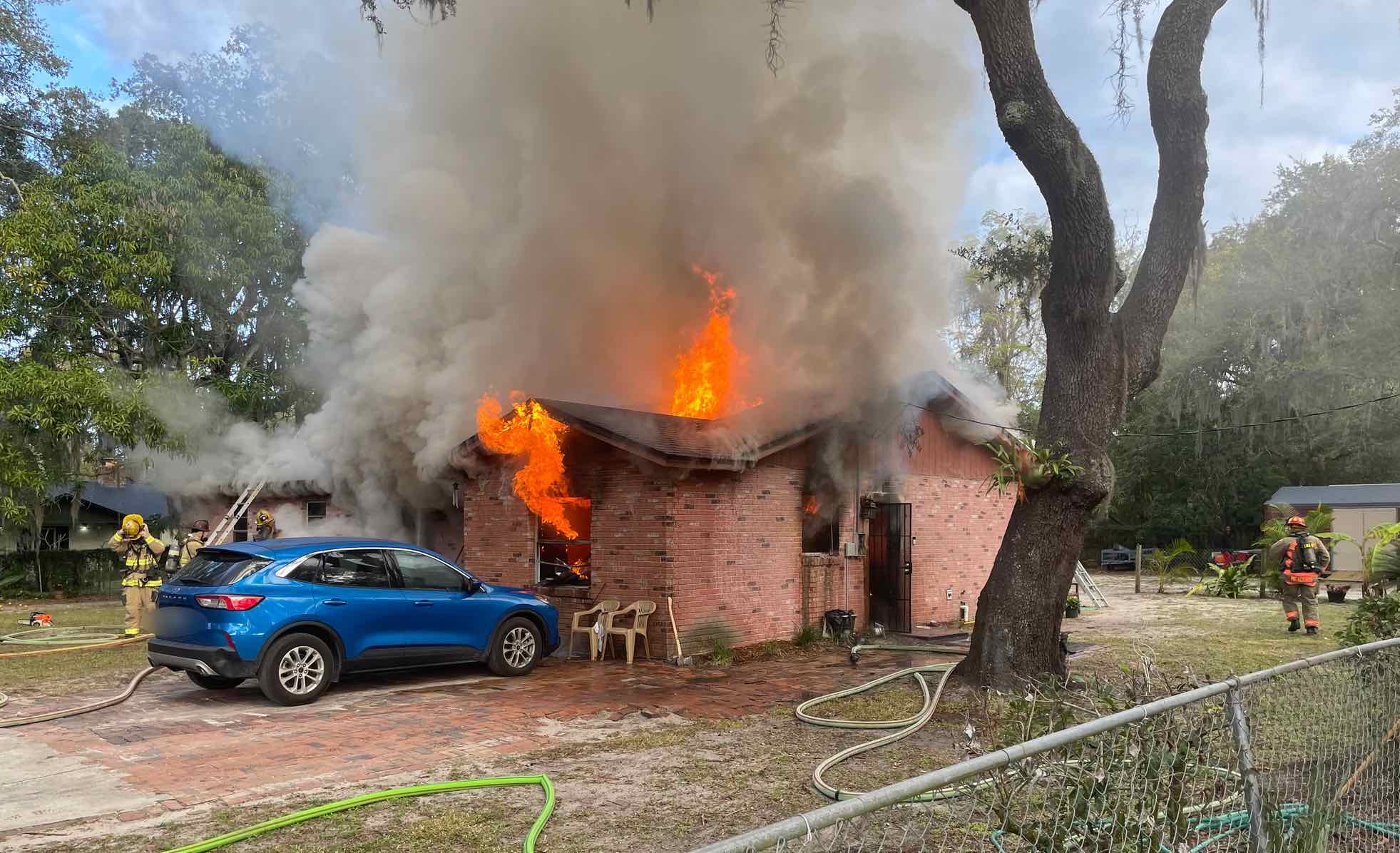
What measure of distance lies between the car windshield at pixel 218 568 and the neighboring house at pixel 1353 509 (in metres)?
25.9

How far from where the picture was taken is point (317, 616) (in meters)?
8.57

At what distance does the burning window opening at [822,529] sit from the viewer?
13438mm

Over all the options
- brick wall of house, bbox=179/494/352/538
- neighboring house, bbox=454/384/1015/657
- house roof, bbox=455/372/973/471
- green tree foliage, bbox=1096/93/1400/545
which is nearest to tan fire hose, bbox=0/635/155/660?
neighboring house, bbox=454/384/1015/657

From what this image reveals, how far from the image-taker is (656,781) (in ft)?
19.4

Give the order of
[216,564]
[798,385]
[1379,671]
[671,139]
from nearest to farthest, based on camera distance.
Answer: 1. [1379,671]
2. [216,564]
3. [798,385]
4. [671,139]

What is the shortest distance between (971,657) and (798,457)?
4.85 meters

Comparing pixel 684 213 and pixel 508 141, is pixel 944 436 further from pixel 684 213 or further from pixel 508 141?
pixel 508 141

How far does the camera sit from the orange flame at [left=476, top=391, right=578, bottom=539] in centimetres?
1181

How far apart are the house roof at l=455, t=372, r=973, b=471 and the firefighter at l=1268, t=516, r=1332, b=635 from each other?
19.8 feet

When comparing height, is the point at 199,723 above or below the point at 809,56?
below

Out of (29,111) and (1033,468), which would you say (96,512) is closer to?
(29,111)

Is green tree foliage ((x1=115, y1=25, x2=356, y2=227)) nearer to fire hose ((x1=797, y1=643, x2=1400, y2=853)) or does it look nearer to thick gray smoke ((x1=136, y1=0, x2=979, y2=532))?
thick gray smoke ((x1=136, y1=0, x2=979, y2=532))

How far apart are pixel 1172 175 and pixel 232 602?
9428 mm

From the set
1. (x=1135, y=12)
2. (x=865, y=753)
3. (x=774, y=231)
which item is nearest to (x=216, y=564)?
(x=865, y=753)
